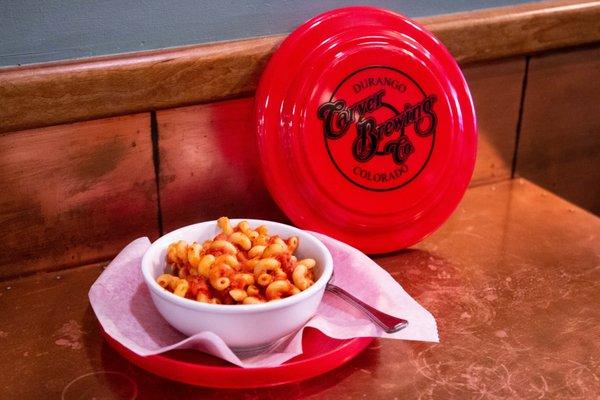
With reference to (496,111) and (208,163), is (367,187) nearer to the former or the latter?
(208,163)

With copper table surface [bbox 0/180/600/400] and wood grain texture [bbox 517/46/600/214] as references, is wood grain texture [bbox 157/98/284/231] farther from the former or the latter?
wood grain texture [bbox 517/46/600/214]

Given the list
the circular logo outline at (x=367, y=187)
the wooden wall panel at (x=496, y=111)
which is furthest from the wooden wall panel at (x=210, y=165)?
the wooden wall panel at (x=496, y=111)

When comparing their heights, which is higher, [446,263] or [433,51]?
[433,51]

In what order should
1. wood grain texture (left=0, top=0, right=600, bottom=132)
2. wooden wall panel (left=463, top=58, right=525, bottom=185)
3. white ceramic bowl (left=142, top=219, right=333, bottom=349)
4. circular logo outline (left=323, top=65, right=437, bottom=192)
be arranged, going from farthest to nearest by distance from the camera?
1. wooden wall panel (left=463, top=58, right=525, bottom=185)
2. circular logo outline (left=323, top=65, right=437, bottom=192)
3. wood grain texture (left=0, top=0, right=600, bottom=132)
4. white ceramic bowl (left=142, top=219, right=333, bottom=349)

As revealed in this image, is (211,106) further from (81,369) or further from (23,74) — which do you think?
(81,369)

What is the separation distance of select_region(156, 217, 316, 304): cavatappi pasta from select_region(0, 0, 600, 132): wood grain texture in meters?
0.24

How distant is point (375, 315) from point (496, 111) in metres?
0.64

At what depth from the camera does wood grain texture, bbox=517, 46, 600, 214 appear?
1503 millimetres

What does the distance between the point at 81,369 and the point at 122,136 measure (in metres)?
→ 0.36

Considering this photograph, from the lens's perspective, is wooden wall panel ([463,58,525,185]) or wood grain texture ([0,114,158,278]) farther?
wooden wall panel ([463,58,525,185])

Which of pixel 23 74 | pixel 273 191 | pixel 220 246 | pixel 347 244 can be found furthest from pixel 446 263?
pixel 23 74

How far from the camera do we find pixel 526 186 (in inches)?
59.9

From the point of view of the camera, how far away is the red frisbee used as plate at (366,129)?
3.80 ft

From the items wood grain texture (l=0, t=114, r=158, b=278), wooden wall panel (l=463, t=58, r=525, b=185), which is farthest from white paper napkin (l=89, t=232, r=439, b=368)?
wooden wall panel (l=463, t=58, r=525, b=185)
